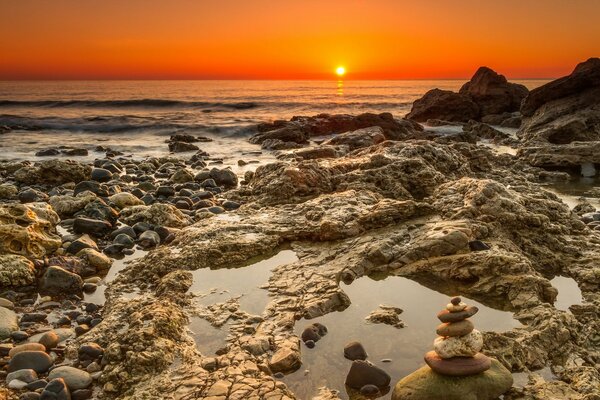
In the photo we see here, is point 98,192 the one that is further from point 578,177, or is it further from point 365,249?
point 578,177

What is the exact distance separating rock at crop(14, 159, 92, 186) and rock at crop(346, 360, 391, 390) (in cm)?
1014

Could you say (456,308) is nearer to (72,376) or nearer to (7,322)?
(72,376)

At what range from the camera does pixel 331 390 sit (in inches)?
127

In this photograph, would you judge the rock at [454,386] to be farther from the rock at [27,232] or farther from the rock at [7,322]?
the rock at [27,232]

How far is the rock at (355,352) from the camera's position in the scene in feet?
11.7

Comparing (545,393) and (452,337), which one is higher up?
(452,337)

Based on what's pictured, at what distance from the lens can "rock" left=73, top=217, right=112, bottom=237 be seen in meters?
7.31

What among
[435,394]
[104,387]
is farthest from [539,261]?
[104,387]

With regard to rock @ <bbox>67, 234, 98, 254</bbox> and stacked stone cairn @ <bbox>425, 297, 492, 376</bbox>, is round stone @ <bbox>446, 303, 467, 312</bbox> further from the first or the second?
rock @ <bbox>67, 234, 98, 254</bbox>

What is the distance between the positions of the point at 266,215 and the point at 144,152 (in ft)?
45.5

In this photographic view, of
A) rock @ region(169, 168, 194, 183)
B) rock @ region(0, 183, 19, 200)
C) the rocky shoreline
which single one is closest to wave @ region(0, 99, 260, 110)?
rock @ region(169, 168, 194, 183)

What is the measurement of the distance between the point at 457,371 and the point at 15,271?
479cm

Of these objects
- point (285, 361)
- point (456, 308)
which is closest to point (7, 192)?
point (285, 361)

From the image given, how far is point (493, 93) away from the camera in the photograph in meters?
32.5
